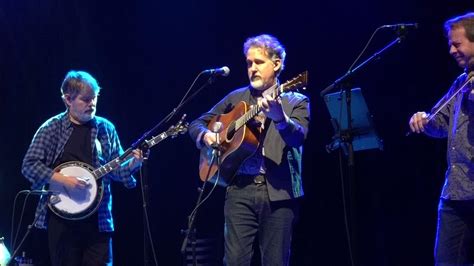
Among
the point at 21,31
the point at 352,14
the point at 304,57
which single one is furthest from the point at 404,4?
the point at 21,31

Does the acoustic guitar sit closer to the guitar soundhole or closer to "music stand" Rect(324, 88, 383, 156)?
the guitar soundhole

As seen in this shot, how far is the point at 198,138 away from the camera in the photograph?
4379mm

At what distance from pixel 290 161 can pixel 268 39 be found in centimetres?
85

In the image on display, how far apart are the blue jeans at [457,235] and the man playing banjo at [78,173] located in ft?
7.88

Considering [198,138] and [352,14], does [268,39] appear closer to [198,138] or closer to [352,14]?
[198,138]

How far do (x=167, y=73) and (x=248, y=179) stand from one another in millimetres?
3253

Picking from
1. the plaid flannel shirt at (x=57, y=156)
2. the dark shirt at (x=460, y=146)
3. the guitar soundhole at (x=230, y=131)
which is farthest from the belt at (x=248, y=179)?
the plaid flannel shirt at (x=57, y=156)

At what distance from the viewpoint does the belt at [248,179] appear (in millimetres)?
3867

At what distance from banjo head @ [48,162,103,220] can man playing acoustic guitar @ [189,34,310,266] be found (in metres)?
1.38

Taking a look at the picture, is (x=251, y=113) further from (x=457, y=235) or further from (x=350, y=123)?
(x=457, y=235)

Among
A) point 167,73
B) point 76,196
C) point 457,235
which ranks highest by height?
point 167,73

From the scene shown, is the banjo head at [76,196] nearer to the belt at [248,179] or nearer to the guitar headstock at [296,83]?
the belt at [248,179]

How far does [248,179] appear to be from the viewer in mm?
3922

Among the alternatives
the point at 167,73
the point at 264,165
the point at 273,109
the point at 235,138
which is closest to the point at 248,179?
the point at 264,165
